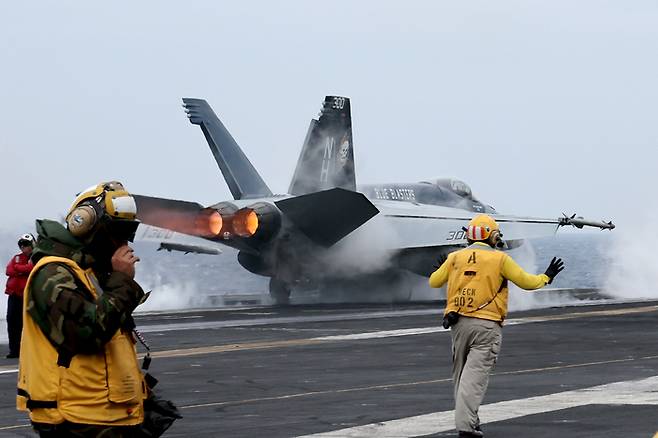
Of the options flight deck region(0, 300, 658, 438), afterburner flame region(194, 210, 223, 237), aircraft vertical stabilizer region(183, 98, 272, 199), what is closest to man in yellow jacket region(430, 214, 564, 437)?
flight deck region(0, 300, 658, 438)

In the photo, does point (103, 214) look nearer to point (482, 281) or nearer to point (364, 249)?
point (482, 281)

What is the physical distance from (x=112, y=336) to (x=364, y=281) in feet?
123

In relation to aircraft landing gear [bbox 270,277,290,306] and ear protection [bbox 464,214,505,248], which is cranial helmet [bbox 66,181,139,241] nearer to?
ear protection [bbox 464,214,505,248]

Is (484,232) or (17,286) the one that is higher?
(484,232)

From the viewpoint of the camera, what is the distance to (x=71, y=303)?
5.98 m

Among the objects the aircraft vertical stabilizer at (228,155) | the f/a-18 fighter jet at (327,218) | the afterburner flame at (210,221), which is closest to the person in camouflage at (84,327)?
the f/a-18 fighter jet at (327,218)

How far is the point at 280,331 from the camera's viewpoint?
27.8 metres

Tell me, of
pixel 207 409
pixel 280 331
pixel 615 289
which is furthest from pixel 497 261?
pixel 615 289

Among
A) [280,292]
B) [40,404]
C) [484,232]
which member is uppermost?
[484,232]

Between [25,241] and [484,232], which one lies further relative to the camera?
[25,241]

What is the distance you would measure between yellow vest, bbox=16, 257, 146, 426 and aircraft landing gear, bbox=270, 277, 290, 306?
3590 centimetres

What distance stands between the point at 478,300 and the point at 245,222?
2497 cm

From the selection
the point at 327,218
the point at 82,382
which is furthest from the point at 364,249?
the point at 82,382

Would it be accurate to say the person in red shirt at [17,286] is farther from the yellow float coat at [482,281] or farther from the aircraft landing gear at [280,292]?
the aircraft landing gear at [280,292]
